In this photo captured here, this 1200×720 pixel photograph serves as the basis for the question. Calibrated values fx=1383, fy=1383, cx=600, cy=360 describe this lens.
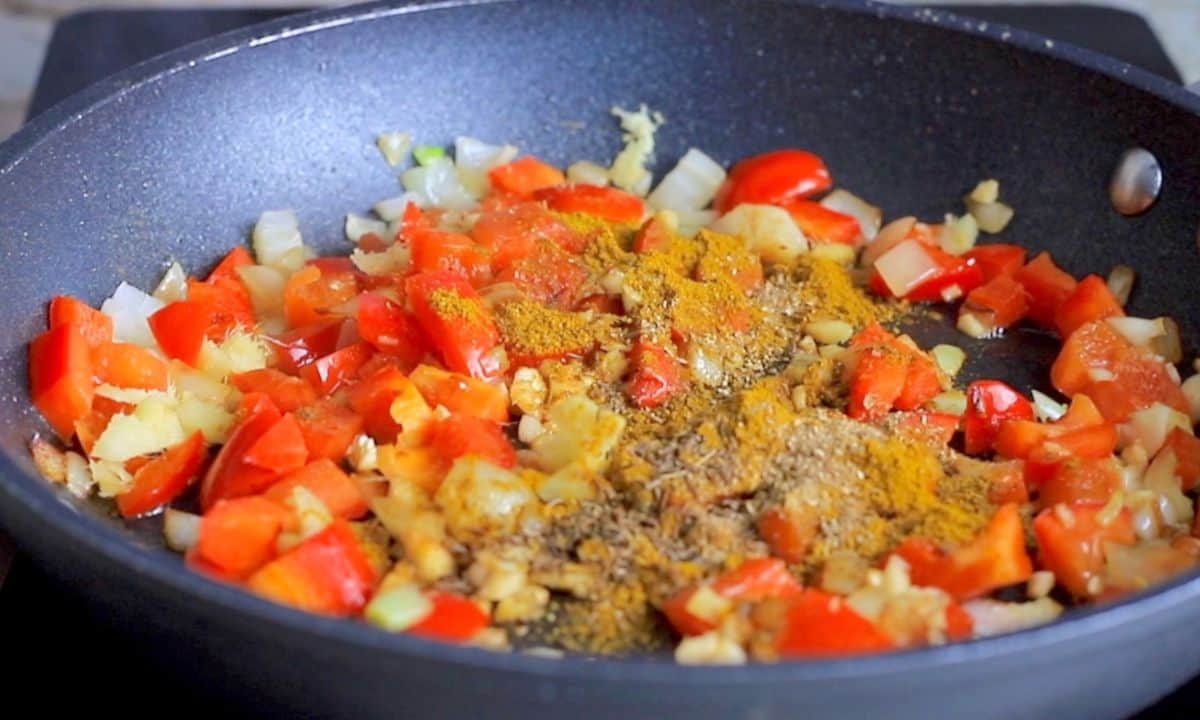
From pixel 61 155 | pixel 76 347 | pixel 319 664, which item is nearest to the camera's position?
pixel 319 664

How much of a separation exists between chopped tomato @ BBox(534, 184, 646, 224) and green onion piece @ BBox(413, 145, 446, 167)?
0.60ft

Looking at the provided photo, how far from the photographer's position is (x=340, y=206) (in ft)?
6.53

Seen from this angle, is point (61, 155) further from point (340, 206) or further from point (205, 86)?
point (340, 206)

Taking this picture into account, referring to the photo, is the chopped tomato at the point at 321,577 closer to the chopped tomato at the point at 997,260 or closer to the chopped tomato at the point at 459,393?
the chopped tomato at the point at 459,393

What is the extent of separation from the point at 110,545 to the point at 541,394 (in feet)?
1.99

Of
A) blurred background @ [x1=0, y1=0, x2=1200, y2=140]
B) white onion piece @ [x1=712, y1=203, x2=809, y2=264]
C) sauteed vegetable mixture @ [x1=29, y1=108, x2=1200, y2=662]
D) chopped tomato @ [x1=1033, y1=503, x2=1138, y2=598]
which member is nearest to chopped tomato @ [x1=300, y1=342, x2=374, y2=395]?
sauteed vegetable mixture @ [x1=29, y1=108, x2=1200, y2=662]

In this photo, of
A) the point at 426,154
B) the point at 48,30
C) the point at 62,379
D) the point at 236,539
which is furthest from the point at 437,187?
the point at 48,30

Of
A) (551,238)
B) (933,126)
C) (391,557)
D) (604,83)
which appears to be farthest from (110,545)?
(933,126)

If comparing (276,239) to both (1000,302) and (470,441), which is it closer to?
(470,441)

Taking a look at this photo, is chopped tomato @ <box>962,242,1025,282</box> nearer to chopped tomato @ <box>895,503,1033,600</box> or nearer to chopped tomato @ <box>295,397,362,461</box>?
chopped tomato @ <box>895,503,1033,600</box>

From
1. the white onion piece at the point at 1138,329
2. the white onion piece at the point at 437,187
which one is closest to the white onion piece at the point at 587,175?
the white onion piece at the point at 437,187

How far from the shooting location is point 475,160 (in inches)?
80.1

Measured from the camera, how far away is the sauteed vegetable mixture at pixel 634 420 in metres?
1.33

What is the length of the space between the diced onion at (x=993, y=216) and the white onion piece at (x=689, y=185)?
1.24ft
